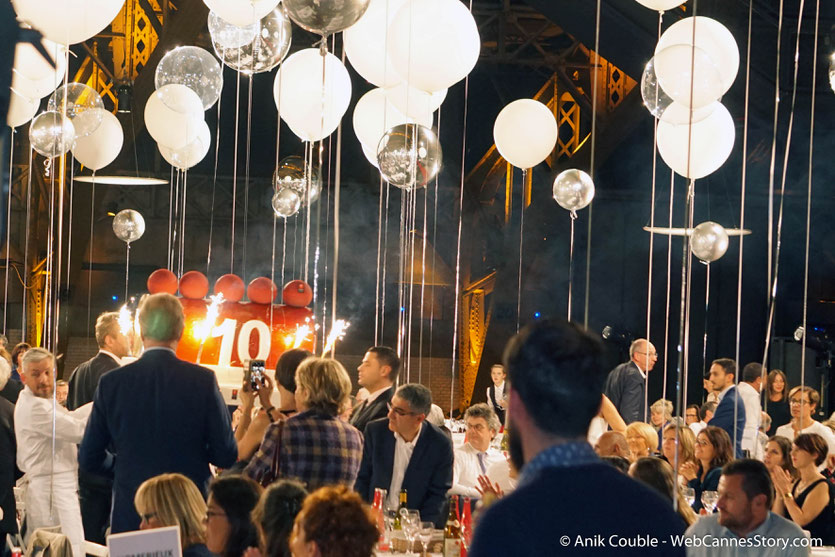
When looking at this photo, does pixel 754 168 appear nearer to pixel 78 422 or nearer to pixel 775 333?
pixel 775 333

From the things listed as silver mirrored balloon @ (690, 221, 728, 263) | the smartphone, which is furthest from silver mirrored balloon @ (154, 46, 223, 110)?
silver mirrored balloon @ (690, 221, 728, 263)

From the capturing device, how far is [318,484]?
11.7ft

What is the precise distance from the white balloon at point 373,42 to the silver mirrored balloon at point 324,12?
135cm

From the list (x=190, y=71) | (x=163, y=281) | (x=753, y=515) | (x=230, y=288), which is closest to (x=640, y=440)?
(x=753, y=515)

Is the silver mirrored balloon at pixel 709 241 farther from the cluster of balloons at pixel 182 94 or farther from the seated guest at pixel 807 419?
the cluster of balloons at pixel 182 94

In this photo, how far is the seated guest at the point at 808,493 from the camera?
5.02 meters

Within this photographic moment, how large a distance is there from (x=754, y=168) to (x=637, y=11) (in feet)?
11.8

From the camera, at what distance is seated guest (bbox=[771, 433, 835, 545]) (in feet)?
16.5

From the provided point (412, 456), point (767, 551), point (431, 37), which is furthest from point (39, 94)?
point (767, 551)

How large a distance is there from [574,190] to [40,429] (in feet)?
13.5

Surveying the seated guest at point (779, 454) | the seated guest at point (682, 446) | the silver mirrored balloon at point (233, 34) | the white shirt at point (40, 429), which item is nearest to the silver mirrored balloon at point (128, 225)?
the silver mirrored balloon at point (233, 34)

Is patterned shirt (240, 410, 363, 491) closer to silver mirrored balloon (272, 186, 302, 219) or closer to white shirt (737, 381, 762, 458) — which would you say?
white shirt (737, 381, 762, 458)

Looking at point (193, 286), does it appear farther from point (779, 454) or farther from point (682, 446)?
point (779, 454)

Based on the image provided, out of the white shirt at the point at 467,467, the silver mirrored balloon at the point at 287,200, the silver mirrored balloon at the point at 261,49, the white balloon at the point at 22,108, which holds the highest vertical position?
the silver mirrored balloon at the point at 261,49
